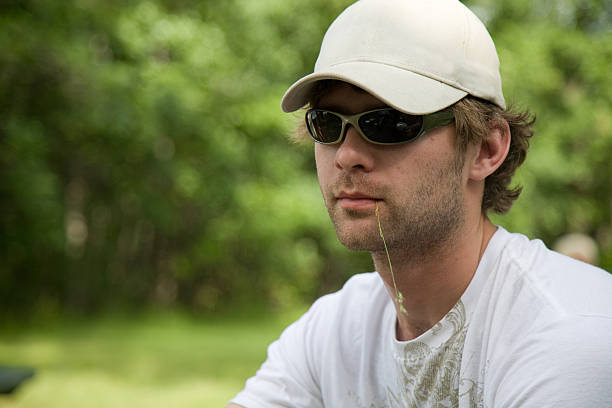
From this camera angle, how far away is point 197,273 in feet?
57.3

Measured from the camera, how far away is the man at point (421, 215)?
157 centimetres

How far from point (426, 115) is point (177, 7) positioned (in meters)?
13.8

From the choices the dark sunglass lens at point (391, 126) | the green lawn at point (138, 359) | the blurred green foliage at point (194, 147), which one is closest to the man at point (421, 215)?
the dark sunglass lens at point (391, 126)

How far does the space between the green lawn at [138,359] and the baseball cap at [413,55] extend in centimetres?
729

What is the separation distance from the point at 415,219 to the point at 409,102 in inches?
12.5

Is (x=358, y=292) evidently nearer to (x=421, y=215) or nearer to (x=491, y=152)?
(x=421, y=215)

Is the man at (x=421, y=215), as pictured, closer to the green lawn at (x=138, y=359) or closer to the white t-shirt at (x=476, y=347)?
the white t-shirt at (x=476, y=347)

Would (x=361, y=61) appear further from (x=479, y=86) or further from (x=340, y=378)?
(x=340, y=378)

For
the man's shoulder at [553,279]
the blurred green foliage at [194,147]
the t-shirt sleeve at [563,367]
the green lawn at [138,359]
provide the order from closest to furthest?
the t-shirt sleeve at [563,367] → the man's shoulder at [553,279] → the green lawn at [138,359] → the blurred green foliage at [194,147]

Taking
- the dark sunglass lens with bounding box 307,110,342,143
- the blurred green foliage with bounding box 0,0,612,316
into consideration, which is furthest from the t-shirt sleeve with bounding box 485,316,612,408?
the blurred green foliage with bounding box 0,0,612,316

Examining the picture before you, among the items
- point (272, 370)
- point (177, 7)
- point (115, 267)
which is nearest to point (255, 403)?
point (272, 370)

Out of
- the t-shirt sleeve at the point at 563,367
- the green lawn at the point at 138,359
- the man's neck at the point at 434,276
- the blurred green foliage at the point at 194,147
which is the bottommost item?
the t-shirt sleeve at the point at 563,367

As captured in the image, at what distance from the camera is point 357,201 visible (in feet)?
5.68

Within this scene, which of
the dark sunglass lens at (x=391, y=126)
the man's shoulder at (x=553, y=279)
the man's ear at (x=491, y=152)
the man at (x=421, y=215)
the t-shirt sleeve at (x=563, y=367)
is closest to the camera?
the t-shirt sleeve at (x=563, y=367)
